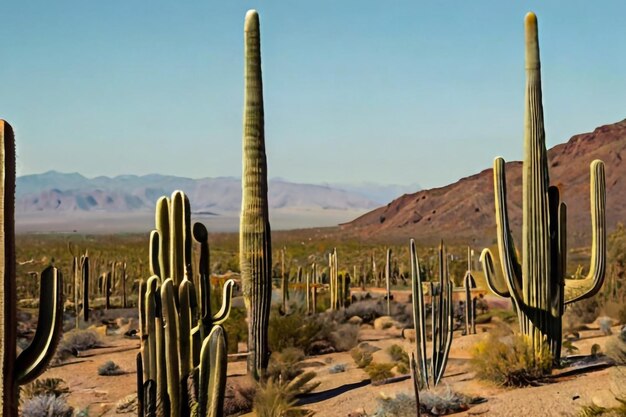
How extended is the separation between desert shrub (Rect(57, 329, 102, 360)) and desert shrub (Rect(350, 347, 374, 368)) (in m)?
6.22

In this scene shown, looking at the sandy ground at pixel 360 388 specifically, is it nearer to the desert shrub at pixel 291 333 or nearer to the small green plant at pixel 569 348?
the small green plant at pixel 569 348

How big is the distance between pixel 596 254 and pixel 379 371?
4.27 metres

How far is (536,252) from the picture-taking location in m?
15.0

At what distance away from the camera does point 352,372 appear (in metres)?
16.8

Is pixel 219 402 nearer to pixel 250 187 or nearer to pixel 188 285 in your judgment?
pixel 188 285

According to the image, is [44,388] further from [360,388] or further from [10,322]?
[10,322]

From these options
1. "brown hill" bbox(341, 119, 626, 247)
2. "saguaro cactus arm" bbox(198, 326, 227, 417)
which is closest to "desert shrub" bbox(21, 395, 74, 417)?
"saguaro cactus arm" bbox(198, 326, 227, 417)

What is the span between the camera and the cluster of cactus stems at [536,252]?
590 inches

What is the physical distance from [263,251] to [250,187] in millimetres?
1041

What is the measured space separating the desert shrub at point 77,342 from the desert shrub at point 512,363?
934 cm

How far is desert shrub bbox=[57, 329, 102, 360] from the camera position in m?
19.7

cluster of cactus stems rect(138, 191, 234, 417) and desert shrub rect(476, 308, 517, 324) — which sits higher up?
cluster of cactus stems rect(138, 191, 234, 417)

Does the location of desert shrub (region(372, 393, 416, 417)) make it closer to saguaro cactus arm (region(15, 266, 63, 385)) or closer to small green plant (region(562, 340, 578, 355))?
saguaro cactus arm (region(15, 266, 63, 385))

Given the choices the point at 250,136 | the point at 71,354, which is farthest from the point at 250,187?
the point at 71,354
